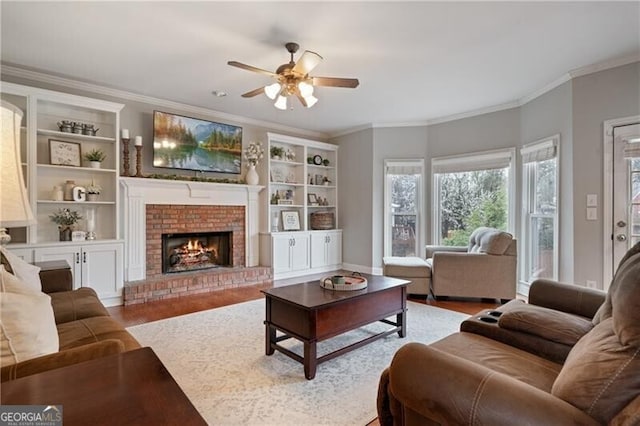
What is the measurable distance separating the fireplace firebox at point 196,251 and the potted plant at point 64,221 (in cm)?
108

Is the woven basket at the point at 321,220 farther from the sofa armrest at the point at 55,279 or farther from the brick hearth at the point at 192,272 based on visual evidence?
the sofa armrest at the point at 55,279

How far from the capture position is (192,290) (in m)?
4.51

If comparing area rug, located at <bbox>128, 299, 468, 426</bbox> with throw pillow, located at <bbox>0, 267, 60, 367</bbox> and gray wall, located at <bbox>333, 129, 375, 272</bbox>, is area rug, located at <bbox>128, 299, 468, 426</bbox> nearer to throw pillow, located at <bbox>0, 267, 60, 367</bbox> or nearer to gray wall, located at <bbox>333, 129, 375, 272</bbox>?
throw pillow, located at <bbox>0, 267, 60, 367</bbox>

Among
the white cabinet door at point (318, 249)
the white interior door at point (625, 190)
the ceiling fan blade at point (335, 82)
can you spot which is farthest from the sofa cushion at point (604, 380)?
the white cabinet door at point (318, 249)

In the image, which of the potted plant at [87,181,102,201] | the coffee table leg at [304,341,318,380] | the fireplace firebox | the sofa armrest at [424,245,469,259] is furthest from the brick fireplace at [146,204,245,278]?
the coffee table leg at [304,341,318,380]

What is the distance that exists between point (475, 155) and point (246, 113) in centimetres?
369

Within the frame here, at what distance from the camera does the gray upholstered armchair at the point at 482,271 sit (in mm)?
3998

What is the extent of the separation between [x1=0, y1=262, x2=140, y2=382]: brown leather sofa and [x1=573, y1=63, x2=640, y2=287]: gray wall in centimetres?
427

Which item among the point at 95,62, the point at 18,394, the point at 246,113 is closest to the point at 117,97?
the point at 95,62

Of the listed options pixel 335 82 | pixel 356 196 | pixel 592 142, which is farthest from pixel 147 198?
pixel 592 142

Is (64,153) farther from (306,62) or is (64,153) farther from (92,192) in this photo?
(306,62)

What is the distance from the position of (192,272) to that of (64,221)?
167cm

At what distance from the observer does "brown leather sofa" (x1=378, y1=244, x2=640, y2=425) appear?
95cm

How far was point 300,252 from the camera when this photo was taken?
5801 mm
